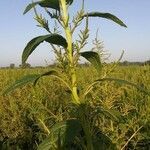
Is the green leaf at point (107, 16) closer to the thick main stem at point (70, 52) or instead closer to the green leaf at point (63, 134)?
the thick main stem at point (70, 52)

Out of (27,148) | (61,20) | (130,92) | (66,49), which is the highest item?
(61,20)

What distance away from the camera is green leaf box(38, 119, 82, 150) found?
136cm

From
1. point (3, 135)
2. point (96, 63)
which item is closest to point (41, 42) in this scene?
point (96, 63)

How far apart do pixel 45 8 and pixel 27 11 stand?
0.38 ft

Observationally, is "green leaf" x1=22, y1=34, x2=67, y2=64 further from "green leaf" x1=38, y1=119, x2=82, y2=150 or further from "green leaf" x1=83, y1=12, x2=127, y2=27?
"green leaf" x1=38, y1=119, x2=82, y2=150

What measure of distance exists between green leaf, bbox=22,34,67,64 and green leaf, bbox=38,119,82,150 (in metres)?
0.30

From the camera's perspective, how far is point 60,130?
1.40m

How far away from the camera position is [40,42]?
132 centimetres

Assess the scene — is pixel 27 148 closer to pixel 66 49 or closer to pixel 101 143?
pixel 101 143

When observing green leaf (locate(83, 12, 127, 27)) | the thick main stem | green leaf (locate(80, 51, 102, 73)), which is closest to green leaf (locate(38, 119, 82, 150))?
the thick main stem

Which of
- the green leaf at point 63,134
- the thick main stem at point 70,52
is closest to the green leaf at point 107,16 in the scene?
the thick main stem at point 70,52

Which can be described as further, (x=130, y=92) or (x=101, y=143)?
(x=130, y=92)

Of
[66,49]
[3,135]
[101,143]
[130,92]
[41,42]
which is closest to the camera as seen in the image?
[41,42]

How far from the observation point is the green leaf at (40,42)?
1299 millimetres
